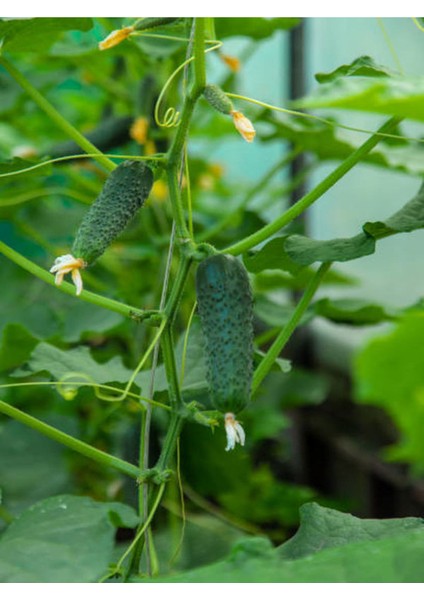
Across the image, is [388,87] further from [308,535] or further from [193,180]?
[193,180]

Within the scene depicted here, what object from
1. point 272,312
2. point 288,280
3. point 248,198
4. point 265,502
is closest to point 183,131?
point 272,312

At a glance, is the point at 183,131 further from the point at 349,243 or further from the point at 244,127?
the point at 349,243

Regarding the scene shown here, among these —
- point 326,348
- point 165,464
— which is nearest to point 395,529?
point 165,464

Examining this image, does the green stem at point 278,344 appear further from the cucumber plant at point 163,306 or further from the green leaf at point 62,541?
the green leaf at point 62,541

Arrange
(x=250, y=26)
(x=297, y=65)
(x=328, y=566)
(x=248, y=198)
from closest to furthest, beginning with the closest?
(x=328, y=566) → (x=250, y=26) → (x=248, y=198) → (x=297, y=65)

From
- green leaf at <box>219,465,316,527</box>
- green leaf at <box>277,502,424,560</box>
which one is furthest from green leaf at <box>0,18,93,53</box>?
green leaf at <box>219,465,316,527</box>

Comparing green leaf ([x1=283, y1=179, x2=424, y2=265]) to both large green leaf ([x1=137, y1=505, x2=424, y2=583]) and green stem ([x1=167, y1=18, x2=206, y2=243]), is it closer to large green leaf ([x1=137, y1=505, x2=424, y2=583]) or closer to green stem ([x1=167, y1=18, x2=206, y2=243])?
green stem ([x1=167, y1=18, x2=206, y2=243])
